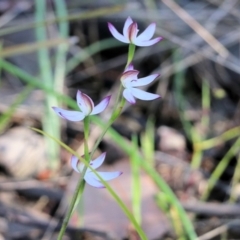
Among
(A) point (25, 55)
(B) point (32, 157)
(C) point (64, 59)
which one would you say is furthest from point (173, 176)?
(A) point (25, 55)

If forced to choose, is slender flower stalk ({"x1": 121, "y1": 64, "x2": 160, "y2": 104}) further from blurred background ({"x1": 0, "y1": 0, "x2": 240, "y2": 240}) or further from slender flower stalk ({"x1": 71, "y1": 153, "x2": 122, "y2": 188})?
blurred background ({"x1": 0, "y1": 0, "x2": 240, "y2": 240})

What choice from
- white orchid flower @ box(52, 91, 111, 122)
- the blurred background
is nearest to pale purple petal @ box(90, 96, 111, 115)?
white orchid flower @ box(52, 91, 111, 122)

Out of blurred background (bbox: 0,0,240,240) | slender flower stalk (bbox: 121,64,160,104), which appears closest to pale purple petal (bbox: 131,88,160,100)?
slender flower stalk (bbox: 121,64,160,104)

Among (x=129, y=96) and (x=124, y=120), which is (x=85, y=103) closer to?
(x=129, y=96)

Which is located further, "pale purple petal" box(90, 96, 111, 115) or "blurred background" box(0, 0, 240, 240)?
"blurred background" box(0, 0, 240, 240)

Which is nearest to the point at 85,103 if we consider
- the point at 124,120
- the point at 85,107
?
the point at 85,107

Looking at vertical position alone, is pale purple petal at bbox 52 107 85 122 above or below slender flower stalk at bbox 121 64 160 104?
below

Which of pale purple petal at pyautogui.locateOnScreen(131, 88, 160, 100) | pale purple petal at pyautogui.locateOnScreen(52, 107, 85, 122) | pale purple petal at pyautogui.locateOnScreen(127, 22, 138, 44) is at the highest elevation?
pale purple petal at pyautogui.locateOnScreen(127, 22, 138, 44)
